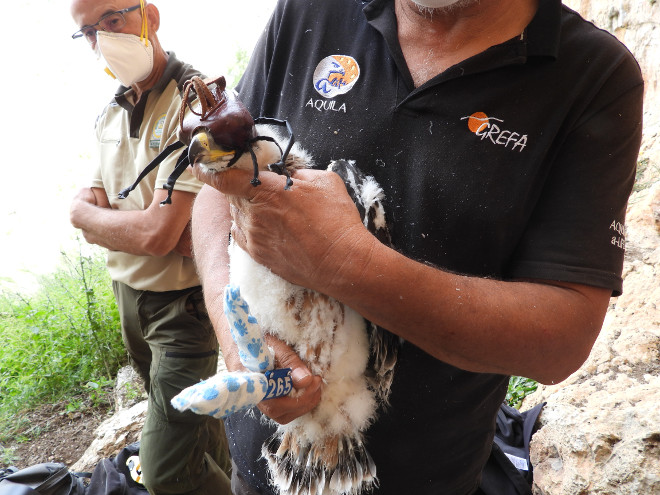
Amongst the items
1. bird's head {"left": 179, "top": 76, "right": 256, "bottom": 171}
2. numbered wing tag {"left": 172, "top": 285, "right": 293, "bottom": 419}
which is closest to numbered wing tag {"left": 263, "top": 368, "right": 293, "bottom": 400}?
numbered wing tag {"left": 172, "top": 285, "right": 293, "bottom": 419}

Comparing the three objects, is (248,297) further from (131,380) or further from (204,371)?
(131,380)

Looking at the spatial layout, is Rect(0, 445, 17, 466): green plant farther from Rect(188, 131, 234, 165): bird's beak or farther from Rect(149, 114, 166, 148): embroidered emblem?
Rect(188, 131, 234, 165): bird's beak

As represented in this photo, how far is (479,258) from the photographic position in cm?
116

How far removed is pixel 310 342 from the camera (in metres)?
1.13

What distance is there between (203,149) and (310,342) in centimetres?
49

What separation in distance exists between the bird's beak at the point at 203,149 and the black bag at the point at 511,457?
5.63 feet

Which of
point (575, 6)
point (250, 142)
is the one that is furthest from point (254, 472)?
point (575, 6)

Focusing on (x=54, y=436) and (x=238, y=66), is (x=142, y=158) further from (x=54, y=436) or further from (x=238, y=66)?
(x=238, y=66)

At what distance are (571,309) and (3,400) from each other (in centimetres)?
486

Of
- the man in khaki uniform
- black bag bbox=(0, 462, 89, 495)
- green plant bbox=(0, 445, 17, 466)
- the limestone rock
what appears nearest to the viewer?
black bag bbox=(0, 462, 89, 495)

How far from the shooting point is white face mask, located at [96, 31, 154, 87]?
254cm

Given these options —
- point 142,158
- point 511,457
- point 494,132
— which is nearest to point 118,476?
point 142,158

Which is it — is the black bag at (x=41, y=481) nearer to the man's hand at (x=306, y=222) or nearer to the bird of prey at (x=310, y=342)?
the bird of prey at (x=310, y=342)

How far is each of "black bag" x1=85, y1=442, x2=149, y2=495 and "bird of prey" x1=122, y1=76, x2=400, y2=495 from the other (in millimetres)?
1781
